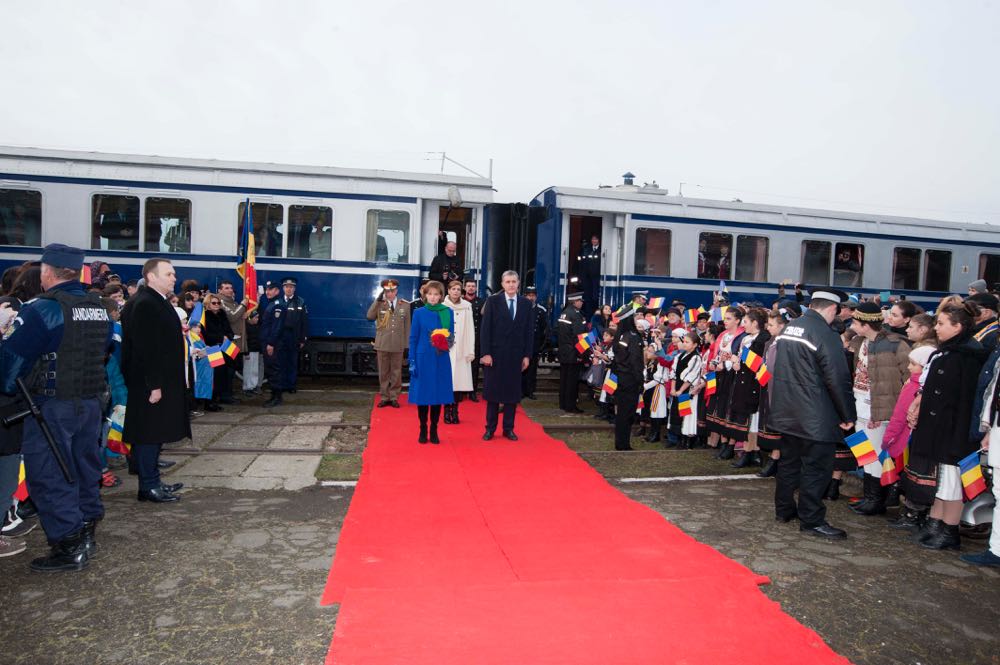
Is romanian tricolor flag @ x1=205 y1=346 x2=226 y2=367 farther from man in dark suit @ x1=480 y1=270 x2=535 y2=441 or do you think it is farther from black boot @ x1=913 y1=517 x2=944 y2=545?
black boot @ x1=913 y1=517 x2=944 y2=545

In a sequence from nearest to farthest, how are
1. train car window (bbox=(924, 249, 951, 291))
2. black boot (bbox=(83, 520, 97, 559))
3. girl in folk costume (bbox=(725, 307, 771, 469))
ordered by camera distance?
1. black boot (bbox=(83, 520, 97, 559))
2. girl in folk costume (bbox=(725, 307, 771, 469))
3. train car window (bbox=(924, 249, 951, 291))

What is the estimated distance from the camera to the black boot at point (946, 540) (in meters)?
5.37

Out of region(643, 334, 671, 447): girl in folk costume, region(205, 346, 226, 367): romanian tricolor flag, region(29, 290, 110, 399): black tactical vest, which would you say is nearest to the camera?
region(29, 290, 110, 399): black tactical vest

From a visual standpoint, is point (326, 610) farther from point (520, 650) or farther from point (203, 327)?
point (203, 327)

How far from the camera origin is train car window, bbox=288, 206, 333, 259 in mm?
12430

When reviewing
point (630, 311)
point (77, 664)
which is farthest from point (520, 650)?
point (630, 311)

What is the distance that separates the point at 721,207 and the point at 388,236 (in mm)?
7013

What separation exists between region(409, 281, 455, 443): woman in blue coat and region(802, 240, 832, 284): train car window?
33.3 feet

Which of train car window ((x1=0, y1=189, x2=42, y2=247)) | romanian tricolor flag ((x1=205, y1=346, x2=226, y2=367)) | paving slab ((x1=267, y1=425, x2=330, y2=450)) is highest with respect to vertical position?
train car window ((x1=0, y1=189, x2=42, y2=247))

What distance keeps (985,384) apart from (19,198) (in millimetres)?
13818

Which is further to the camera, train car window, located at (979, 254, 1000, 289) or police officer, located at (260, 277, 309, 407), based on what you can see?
train car window, located at (979, 254, 1000, 289)

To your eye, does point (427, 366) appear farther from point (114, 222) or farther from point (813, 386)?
point (114, 222)

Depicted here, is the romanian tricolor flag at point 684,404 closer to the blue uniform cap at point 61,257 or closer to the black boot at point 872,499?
the black boot at point 872,499

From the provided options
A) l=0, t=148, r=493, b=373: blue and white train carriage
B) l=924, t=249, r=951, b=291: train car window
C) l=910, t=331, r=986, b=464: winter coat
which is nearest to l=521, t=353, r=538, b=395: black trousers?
l=0, t=148, r=493, b=373: blue and white train carriage
